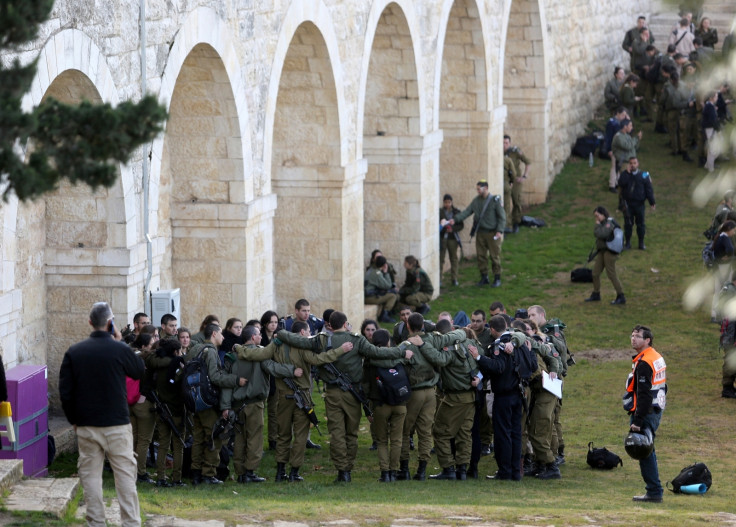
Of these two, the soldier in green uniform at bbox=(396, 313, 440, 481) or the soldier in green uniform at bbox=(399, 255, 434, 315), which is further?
the soldier in green uniform at bbox=(399, 255, 434, 315)

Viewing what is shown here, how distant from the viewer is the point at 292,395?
10180mm

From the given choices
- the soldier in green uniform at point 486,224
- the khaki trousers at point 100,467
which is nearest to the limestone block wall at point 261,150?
the soldier in green uniform at point 486,224

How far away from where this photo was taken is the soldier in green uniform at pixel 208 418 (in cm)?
992

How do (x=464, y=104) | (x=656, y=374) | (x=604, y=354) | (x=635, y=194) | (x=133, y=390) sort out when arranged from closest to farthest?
(x=656, y=374), (x=133, y=390), (x=604, y=354), (x=635, y=194), (x=464, y=104)

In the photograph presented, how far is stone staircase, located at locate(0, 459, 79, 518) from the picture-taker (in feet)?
24.8

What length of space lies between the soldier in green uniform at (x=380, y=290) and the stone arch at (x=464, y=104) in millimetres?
4429

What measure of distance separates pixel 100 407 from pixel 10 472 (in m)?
1.15

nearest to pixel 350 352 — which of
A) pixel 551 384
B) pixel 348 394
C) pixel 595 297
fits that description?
pixel 348 394

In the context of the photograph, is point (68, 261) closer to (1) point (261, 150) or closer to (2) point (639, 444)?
(1) point (261, 150)

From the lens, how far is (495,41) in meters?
21.1

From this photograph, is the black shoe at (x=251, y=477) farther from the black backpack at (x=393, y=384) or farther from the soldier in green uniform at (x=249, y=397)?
the black backpack at (x=393, y=384)

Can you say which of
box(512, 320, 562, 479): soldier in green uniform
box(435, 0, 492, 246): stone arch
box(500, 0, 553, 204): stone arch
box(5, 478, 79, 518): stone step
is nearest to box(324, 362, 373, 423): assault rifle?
box(512, 320, 562, 479): soldier in green uniform

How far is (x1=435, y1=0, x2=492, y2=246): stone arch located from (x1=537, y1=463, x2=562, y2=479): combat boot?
→ 10.4m

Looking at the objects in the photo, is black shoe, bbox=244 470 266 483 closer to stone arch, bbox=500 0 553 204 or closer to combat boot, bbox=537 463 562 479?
combat boot, bbox=537 463 562 479
